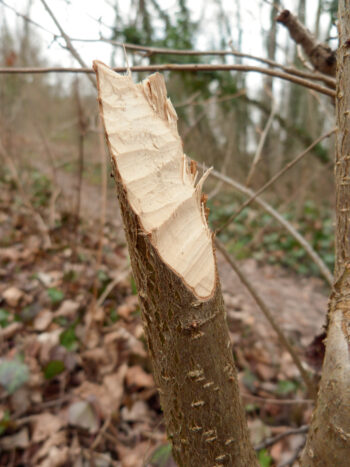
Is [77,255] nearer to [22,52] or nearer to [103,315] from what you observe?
[103,315]

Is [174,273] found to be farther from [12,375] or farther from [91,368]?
[91,368]

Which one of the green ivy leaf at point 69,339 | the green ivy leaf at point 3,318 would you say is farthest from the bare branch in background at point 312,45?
the green ivy leaf at point 3,318

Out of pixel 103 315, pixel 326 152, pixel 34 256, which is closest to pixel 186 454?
pixel 103 315

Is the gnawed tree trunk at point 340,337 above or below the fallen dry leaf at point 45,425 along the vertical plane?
above

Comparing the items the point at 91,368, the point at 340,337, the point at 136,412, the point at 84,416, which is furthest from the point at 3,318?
the point at 340,337

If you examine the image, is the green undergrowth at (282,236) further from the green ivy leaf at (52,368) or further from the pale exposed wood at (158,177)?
the pale exposed wood at (158,177)

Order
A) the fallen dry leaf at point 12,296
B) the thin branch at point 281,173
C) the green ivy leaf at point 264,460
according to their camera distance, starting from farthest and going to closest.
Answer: the fallen dry leaf at point 12,296
the green ivy leaf at point 264,460
the thin branch at point 281,173
